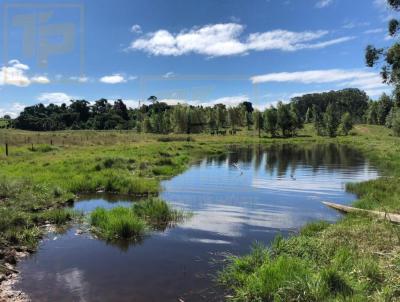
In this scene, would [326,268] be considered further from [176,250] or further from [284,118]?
[284,118]

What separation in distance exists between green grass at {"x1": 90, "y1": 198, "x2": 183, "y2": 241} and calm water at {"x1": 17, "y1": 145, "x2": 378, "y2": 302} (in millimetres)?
551

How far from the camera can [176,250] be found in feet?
47.6

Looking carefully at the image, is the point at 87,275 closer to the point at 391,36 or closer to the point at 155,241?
the point at 155,241

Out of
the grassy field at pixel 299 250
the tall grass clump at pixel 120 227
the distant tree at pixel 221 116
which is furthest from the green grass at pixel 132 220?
the distant tree at pixel 221 116

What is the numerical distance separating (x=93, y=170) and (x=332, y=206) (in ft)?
61.8

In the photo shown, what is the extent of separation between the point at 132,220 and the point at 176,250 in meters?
2.52

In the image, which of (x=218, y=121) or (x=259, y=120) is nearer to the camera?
(x=259, y=120)

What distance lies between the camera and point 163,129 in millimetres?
141625

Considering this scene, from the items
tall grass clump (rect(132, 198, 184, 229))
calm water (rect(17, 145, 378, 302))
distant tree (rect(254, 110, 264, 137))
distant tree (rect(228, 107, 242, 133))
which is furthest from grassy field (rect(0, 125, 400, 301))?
distant tree (rect(228, 107, 242, 133))

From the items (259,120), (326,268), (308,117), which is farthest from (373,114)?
(326,268)

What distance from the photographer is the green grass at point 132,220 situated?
1579 centimetres

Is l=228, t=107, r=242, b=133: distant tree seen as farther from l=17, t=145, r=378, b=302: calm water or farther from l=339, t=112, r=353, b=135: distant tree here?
l=17, t=145, r=378, b=302: calm water

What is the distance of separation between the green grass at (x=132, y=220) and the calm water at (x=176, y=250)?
55 centimetres

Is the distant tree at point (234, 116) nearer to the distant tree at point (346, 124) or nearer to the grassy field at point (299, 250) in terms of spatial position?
the distant tree at point (346, 124)
